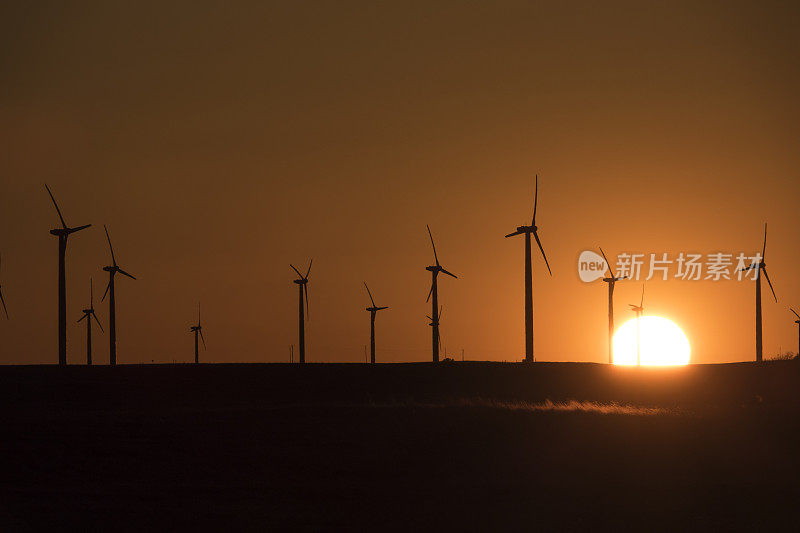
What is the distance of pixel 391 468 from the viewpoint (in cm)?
Answer: 3638

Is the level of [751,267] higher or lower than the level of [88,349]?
higher

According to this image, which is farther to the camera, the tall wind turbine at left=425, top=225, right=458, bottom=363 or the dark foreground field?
the tall wind turbine at left=425, top=225, right=458, bottom=363

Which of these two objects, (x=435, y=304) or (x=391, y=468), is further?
(x=435, y=304)

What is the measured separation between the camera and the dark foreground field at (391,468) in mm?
28016

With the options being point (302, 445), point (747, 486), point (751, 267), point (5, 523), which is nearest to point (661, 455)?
point (747, 486)

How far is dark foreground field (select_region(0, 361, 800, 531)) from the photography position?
91.9ft

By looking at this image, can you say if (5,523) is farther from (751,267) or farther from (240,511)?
(751,267)

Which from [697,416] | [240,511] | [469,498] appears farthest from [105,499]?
[697,416]

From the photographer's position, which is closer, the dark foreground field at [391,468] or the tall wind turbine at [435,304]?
the dark foreground field at [391,468]

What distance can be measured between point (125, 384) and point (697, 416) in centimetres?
3511

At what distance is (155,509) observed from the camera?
28.5 m

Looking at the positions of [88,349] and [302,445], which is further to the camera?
[88,349]

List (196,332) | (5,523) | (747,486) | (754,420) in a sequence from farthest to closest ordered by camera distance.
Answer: (196,332) < (754,420) < (747,486) < (5,523)

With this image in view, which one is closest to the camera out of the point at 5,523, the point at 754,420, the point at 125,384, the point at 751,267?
the point at 5,523
